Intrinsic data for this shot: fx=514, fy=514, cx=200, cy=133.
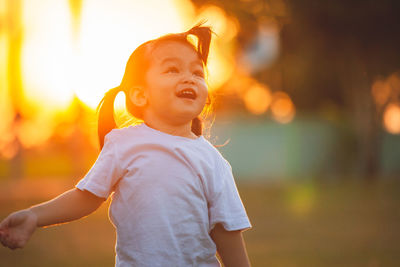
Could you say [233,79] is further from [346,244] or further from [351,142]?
[346,244]

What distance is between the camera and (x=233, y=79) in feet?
81.4

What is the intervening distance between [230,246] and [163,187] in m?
0.35

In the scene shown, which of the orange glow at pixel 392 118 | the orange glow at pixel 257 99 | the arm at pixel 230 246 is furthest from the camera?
the orange glow at pixel 257 99

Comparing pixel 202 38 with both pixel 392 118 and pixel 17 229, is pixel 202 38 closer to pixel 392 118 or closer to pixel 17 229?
pixel 17 229

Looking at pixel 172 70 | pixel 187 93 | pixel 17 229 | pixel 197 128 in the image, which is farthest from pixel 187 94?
pixel 17 229

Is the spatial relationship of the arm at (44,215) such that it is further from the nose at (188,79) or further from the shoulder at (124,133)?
the nose at (188,79)

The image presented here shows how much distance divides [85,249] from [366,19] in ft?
40.8

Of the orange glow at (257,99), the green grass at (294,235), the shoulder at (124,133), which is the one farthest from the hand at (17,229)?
the orange glow at (257,99)

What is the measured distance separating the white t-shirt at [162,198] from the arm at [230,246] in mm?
42

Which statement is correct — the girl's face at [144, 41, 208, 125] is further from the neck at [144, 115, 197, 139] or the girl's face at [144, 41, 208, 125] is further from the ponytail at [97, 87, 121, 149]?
the ponytail at [97, 87, 121, 149]

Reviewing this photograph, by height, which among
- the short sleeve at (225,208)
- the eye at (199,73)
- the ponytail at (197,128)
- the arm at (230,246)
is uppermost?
the eye at (199,73)

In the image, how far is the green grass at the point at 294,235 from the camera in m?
5.01

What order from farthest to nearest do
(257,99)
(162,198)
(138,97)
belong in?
(257,99) < (138,97) < (162,198)

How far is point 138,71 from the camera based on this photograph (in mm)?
2057
